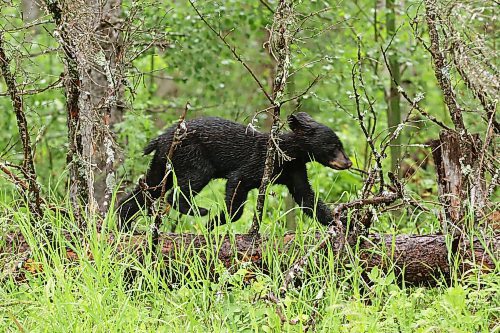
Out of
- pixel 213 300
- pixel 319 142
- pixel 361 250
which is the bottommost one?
pixel 213 300

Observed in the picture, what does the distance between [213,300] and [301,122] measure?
190cm

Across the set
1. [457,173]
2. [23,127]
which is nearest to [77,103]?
[23,127]

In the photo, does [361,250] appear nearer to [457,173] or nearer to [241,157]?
[457,173]

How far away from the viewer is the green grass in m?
4.45

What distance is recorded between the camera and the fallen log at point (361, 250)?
5320mm

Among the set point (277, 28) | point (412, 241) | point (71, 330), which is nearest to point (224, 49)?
point (277, 28)

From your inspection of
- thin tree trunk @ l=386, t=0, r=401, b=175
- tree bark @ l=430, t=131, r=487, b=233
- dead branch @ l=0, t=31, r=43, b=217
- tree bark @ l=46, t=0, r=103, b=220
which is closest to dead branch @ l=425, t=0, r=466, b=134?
tree bark @ l=430, t=131, r=487, b=233

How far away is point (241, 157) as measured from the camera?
248 inches

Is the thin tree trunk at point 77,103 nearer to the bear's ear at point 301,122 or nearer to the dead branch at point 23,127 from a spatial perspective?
the dead branch at point 23,127

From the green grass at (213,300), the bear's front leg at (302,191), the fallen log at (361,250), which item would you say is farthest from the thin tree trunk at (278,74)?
the bear's front leg at (302,191)

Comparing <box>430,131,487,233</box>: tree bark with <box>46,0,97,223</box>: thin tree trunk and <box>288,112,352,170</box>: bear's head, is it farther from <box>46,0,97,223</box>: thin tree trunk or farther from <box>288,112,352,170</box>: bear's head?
<box>46,0,97,223</box>: thin tree trunk

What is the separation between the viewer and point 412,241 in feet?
18.2

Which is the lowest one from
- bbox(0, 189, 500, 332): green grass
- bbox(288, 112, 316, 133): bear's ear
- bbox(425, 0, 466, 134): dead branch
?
bbox(0, 189, 500, 332): green grass

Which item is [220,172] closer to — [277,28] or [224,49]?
[277,28]
